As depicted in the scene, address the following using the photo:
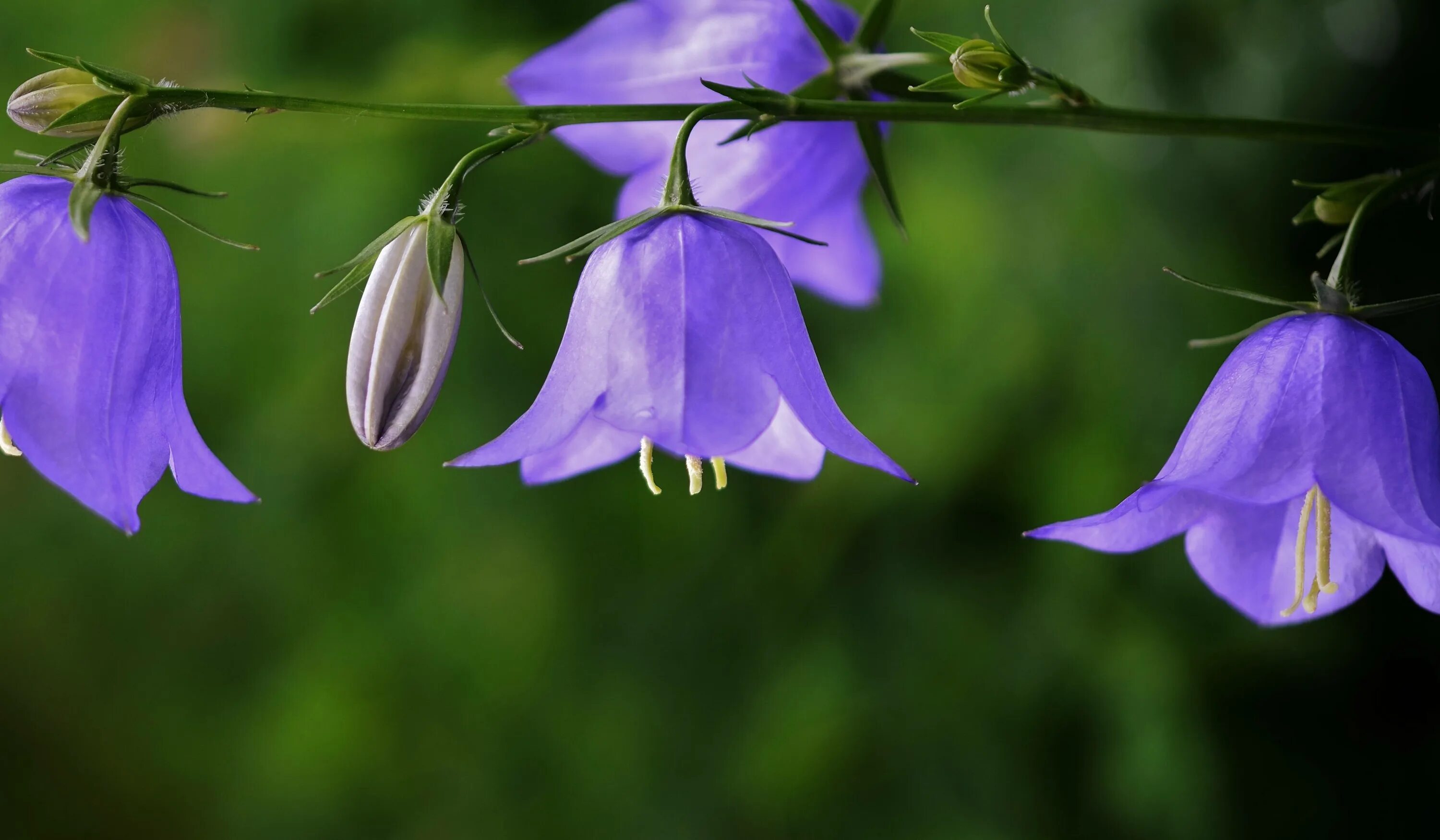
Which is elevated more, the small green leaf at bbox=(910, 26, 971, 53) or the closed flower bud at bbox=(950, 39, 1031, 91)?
the small green leaf at bbox=(910, 26, 971, 53)

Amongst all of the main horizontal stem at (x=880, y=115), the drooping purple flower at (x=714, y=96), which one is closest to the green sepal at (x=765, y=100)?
the main horizontal stem at (x=880, y=115)

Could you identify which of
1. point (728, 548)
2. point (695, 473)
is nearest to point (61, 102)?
point (695, 473)

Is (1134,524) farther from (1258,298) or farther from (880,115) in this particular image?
(880,115)

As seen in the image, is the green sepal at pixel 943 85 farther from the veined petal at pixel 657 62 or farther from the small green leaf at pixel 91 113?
the small green leaf at pixel 91 113

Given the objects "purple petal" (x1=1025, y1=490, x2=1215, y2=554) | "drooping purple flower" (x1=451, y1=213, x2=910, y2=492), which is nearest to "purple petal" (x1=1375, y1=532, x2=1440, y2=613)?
"purple petal" (x1=1025, y1=490, x2=1215, y2=554)

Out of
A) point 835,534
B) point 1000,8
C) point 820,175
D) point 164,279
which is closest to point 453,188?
point 164,279

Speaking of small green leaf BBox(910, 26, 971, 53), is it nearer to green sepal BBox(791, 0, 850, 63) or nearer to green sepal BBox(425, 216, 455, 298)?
green sepal BBox(791, 0, 850, 63)

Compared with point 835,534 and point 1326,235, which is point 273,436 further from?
point 1326,235
